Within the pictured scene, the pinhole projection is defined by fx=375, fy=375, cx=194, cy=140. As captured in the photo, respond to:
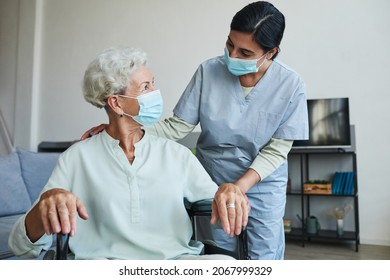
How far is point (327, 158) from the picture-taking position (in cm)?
309

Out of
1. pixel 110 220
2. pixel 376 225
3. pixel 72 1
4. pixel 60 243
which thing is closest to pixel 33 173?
pixel 110 220

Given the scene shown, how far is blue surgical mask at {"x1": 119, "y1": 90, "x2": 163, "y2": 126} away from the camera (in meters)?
1.09

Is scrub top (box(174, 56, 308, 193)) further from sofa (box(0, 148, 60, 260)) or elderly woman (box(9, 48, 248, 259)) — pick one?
sofa (box(0, 148, 60, 260))

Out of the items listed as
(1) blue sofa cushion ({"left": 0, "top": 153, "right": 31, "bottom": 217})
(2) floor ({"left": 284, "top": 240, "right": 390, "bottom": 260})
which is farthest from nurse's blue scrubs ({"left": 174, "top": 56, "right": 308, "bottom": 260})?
(1) blue sofa cushion ({"left": 0, "top": 153, "right": 31, "bottom": 217})

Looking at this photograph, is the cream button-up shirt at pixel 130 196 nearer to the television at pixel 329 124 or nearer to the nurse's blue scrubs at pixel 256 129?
the nurse's blue scrubs at pixel 256 129

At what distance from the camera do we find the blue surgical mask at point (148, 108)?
109cm

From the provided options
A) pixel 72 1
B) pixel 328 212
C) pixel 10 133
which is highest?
pixel 72 1

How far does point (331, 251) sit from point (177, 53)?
78.7 inches

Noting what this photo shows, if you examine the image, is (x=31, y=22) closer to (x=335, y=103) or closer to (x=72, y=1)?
(x=72, y=1)

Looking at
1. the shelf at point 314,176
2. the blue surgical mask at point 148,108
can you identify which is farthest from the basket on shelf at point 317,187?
the blue surgical mask at point 148,108

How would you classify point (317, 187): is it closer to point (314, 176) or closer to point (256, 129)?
point (314, 176)

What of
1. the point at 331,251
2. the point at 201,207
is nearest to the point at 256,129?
the point at 201,207

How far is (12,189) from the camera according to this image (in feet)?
7.11
